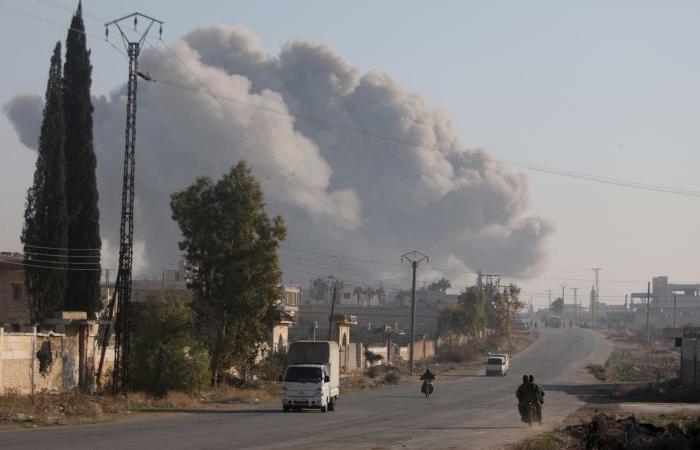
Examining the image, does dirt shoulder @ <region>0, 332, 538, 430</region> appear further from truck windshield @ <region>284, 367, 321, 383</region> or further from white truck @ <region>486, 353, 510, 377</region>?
white truck @ <region>486, 353, 510, 377</region>

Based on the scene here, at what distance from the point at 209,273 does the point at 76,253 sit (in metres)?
14.2

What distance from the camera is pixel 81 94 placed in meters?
66.4

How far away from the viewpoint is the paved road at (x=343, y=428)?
29.0 m

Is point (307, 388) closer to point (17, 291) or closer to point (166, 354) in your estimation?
point (166, 354)

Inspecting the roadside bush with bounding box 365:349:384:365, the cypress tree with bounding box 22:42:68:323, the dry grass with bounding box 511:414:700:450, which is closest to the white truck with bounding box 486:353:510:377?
the roadside bush with bounding box 365:349:384:365

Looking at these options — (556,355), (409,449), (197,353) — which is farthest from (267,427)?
(556,355)

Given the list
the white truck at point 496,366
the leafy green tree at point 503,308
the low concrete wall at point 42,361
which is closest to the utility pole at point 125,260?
the low concrete wall at point 42,361

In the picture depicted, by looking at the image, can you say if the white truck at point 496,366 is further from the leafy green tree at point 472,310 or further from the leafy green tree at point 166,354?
the leafy green tree at point 472,310

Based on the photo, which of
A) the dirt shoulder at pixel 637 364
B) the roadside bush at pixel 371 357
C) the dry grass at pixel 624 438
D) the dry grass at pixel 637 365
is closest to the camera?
the dry grass at pixel 624 438

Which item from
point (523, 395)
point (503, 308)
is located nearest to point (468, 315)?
point (503, 308)

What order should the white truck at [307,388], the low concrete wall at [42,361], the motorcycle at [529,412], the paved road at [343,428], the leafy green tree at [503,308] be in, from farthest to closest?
1. the leafy green tree at [503,308]
2. the white truck at [307,388]
3. the low concrete wall at [42,361]
4. the motorcycle at [529,412]
5. the paved road at [343,428]

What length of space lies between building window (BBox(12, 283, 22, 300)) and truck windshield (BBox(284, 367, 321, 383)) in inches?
1561

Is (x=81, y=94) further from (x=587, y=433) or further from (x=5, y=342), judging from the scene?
(x=587, y=433)

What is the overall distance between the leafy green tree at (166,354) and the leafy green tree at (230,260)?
214 inches
